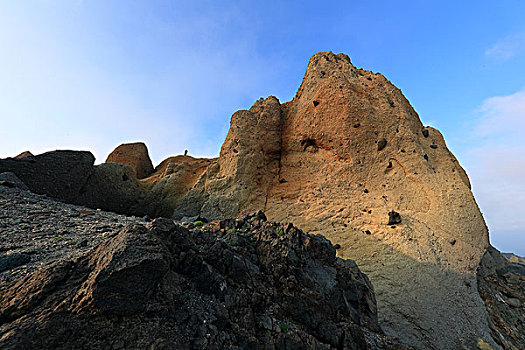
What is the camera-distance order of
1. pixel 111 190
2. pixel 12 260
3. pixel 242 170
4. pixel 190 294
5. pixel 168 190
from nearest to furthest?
pixel 190 294 < pixel 12 260 < pixel 242 170 < pixel 111 190 < pixel 168 190

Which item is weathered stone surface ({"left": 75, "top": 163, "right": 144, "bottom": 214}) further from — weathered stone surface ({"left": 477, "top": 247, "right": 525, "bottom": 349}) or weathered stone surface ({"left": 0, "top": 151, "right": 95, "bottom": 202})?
weathered stone surface ({"left": 477, "top": 247, "right": 525, "bottom": 349})

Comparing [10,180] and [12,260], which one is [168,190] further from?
[12,260]

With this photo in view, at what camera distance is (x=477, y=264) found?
8586 millimetres

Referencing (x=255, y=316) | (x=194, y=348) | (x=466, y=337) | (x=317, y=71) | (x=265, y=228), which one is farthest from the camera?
(x=317, y=71)

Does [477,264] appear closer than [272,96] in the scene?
Yes

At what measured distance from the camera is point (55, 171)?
34.6ft

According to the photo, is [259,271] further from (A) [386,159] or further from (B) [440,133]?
(B) [440,133]

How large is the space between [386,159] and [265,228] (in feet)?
23.5

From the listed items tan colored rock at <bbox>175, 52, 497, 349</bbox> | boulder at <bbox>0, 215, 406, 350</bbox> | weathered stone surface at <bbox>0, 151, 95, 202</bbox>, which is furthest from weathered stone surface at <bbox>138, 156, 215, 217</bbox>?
boulder at <bbox>0, 215, 406, 350</bbox>

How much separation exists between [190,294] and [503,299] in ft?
34.9

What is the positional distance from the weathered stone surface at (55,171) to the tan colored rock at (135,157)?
7.23 meters

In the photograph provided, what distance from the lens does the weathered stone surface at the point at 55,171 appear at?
9812 mm

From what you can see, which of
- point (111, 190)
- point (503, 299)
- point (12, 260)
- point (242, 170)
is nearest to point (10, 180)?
point (111, 190)

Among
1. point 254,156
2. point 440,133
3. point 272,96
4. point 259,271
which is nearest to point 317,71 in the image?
point 272,96
